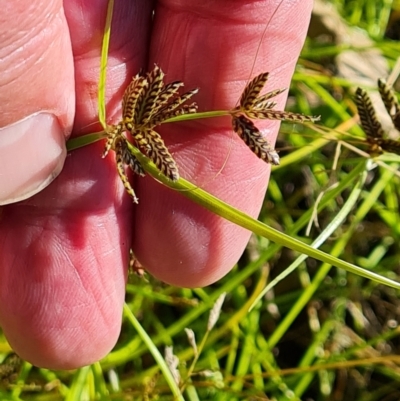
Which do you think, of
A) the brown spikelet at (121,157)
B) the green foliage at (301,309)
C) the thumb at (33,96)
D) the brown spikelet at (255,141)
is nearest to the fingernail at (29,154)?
the thumb at (33,96)

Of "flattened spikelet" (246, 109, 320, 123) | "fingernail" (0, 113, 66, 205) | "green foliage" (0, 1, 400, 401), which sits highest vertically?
"flattened spikelet" (246, 109, 320, 123)

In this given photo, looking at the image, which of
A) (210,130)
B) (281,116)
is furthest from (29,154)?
(281,116)

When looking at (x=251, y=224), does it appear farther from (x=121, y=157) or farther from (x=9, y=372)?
(x=9, y=372)

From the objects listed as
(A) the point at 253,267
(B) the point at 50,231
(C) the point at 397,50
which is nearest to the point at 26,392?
(B) the point at 50,231

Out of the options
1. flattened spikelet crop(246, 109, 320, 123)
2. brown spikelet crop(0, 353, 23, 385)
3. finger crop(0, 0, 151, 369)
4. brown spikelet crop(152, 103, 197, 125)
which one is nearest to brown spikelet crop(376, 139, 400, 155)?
flattened spikelet crop(246, 109, 320, 123)

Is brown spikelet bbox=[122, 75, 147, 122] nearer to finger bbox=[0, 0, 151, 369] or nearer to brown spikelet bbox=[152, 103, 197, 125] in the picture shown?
brown spikelet bbox=[152, 103, 197, 125]

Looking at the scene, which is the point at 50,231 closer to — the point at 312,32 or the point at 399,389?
the point at 399,389

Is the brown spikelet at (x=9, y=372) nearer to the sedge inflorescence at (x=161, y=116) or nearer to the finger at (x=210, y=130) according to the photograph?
the finger at (x=210, y=130)

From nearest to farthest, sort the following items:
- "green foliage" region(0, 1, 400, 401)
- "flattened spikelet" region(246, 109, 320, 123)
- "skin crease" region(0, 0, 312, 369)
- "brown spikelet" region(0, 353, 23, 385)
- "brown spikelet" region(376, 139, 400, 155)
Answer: "flattened spikelet" region(246, 109, 320, 123) < "brown spikelet" region(376, 139, 400, 155) < "skin crease" region(0, 0, 312, 369) < "brown spikelet" region(0, 353, 23, 385) < "green foliage" region(0, 1, 400, 401)
